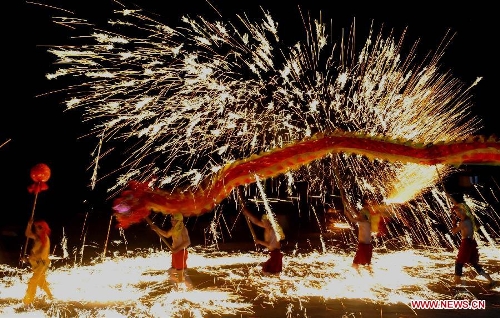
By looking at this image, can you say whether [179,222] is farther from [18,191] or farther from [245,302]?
[18,191]

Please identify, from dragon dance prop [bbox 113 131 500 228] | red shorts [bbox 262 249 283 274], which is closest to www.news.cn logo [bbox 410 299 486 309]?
dragon dance prop [bbox 113 131 500 228]

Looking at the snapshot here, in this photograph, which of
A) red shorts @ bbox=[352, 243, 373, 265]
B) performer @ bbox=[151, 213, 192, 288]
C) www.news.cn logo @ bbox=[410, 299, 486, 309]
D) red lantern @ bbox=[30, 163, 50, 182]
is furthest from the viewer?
red shorts @ bbox=[352, 243, 373, 265]

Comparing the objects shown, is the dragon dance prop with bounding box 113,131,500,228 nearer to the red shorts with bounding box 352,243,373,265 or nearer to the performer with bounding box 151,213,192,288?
the performer with bounding box 151,213,192,288

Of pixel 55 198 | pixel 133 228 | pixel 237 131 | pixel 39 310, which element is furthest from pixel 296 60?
pixel 55 198

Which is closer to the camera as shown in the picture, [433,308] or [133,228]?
[433,308]

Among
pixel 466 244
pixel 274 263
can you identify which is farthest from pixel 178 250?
pixel 466 244
